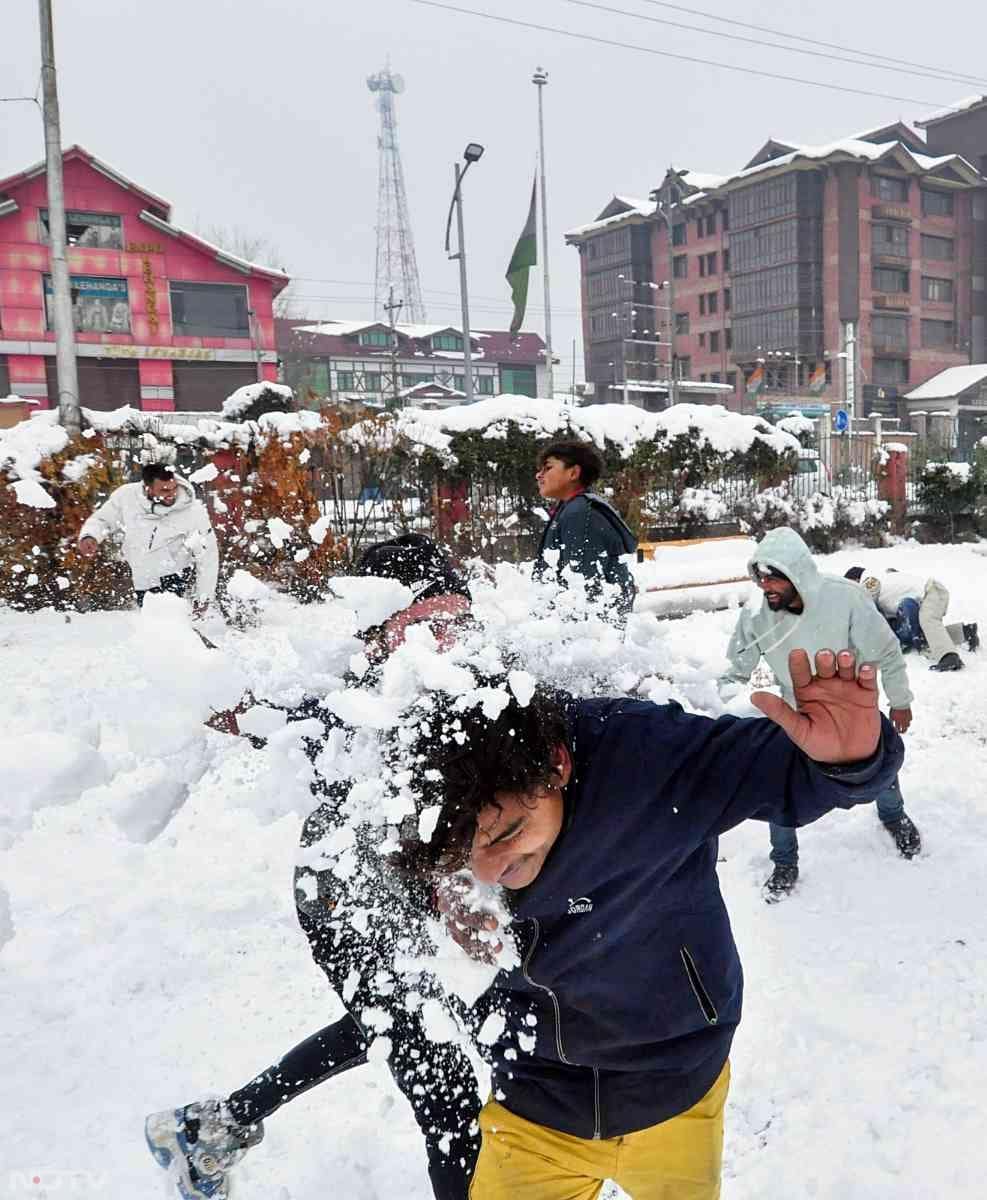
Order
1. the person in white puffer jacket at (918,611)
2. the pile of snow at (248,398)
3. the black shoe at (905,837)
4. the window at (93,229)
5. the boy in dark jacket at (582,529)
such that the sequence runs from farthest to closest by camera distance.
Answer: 1. the window at (93,229)
2. the pile of snow at (248,398)
3. the person in white puffer jacket at (918,611)
4. the black shoe at (905,837)
5. the boy in dark jacket at (582,529)

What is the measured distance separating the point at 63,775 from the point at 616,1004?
1290 mm

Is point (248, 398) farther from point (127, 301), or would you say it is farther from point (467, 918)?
point (127, 301)

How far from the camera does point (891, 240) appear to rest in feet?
162

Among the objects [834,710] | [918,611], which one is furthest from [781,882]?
[918,611]

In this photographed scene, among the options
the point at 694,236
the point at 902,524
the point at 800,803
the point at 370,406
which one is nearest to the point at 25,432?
the point at 370,406

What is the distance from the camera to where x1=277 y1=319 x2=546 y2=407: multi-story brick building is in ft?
152

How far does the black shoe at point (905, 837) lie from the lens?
13.5 ft

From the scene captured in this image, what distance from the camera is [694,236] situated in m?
54.0

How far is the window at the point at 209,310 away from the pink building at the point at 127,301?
0.10 feet

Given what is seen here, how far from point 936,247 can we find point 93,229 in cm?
4430

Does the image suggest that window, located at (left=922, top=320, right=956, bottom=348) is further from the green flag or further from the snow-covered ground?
the snow-covered ground

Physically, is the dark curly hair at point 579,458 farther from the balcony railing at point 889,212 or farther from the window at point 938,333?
the window at point 938,333

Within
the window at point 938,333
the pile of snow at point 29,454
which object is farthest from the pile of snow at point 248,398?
the window at point 938,333

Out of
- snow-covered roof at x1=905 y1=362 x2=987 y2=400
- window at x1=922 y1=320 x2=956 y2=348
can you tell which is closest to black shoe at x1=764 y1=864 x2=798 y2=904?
snow-covered roof at x1=905 y1=362 x2=987 y2=400
